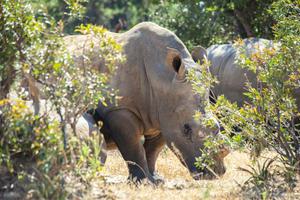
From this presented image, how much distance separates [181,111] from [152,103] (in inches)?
16.6

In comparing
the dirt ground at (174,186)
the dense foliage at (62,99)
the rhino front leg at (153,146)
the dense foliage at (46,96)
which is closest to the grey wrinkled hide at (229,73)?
the dirt ground at (174,186)

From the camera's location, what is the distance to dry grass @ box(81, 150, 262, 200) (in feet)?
24.1

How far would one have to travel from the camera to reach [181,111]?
10008 mm

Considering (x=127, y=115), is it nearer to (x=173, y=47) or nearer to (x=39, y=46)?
(x=173, y=47)

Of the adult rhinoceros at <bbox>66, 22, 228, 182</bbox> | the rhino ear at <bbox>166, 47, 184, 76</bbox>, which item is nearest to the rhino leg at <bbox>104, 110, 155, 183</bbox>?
the adult rhinoceros at <bbox>66, 22, 228, 182</bbox>

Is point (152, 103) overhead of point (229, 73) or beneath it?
overhead

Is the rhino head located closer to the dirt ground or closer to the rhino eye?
the rhino eye

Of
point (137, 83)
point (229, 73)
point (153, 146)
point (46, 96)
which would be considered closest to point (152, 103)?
point (137, 83)

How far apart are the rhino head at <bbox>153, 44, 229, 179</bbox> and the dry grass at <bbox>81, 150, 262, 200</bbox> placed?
1.06 feet

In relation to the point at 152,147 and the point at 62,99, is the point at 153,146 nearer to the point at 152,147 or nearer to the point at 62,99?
the point at 152,147

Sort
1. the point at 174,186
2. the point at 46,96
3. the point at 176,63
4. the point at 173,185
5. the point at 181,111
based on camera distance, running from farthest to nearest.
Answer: the point at 176,63 < the point at 181,111 < the point at 173,185 < the point at 174,186 < the point at 46,96

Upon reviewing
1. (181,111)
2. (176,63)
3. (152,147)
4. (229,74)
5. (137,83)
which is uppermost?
(176,63)

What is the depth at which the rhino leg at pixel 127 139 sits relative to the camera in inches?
395

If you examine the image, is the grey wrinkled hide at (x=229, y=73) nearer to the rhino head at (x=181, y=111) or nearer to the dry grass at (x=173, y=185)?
the dry grass at (x=173, y=185)
